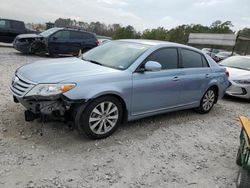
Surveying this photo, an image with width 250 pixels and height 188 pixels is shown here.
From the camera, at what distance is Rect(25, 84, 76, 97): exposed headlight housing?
3734mm

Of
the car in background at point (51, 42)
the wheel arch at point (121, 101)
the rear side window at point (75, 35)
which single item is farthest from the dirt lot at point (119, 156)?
the rear side window at point (75, 35)

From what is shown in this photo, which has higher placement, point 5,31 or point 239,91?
point 5,31

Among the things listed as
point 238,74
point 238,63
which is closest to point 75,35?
point 238,63

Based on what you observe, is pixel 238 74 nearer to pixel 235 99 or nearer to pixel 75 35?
pixel 235 99

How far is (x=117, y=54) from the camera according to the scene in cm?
493

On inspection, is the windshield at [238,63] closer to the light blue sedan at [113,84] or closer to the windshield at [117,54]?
the light blue sedan at [113,84]

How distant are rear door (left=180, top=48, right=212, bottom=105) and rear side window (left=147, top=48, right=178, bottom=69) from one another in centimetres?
20

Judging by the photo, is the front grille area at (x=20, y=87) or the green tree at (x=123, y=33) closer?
the front grille area at (x=20, y=87)

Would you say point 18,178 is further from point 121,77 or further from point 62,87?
point 121,77

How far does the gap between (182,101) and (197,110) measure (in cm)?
91

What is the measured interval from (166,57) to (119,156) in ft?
7.15

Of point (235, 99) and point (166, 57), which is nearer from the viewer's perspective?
point (166, 57)

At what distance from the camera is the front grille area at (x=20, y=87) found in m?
3.89

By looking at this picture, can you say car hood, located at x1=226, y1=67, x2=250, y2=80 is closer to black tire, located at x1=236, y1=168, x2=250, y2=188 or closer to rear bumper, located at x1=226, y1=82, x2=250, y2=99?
rear bumper, located at x1=226, y1=82, x2=250, y2=99
